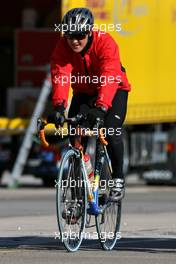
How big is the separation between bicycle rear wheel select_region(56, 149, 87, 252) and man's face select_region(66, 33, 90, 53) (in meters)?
0.85

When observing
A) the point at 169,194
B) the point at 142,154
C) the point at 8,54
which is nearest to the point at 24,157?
the point at 142,154

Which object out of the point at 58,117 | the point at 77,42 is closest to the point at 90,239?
the point at 58,117

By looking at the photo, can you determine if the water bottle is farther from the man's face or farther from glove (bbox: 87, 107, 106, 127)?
the man's face

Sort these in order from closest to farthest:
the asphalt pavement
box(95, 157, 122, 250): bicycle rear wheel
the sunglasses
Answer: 1. the asphalt pavement
2. the sunglasses
3. box(95, 157, 122, 250): bicycle rear wheel

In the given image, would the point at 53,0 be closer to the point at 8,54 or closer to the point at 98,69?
the point at 8,54

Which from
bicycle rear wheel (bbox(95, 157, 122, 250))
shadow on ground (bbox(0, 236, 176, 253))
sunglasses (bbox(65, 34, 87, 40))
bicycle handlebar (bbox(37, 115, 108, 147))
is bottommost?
shadow on ground (bbox(0, 236, 176, 253))

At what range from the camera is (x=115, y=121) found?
8000 mm

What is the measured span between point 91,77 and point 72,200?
106 cm

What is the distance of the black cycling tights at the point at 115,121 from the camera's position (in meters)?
8.00

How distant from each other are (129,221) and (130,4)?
29.8 ft

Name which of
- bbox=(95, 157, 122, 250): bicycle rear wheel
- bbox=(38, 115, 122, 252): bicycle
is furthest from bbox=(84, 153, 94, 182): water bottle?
bbox=(95, 157, 122, 250): bicycle rear wheel

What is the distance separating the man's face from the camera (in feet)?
25.8

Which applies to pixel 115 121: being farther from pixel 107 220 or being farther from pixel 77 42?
pixel 107 220

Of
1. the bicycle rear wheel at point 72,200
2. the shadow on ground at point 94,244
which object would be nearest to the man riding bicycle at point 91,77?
the bicycle rear wheel at point 72,200
